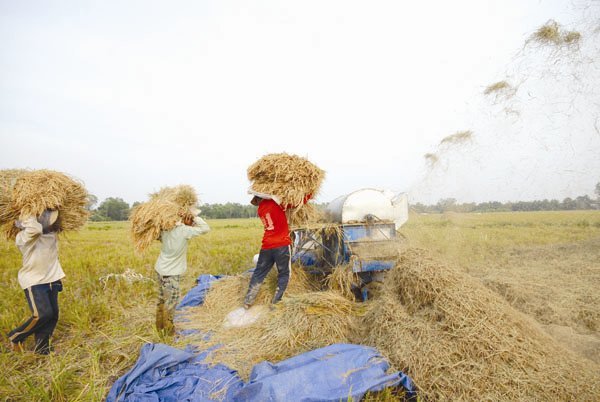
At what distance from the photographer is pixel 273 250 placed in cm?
448

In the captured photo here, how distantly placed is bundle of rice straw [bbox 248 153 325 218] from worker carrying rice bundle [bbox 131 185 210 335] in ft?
3.56

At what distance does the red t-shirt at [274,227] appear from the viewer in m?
4.49

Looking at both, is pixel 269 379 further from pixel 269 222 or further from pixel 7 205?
pixel 7 205

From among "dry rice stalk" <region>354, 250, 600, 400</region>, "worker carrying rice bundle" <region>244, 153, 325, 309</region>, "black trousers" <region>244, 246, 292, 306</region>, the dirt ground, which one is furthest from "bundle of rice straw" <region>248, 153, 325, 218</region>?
the dirt ground

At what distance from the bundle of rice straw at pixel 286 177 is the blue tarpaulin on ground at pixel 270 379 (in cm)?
222

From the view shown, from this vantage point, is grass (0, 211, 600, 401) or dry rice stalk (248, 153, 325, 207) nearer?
grass (0, 211, 600, 401)

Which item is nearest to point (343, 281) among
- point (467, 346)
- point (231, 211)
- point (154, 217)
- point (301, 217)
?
point (301, 217)

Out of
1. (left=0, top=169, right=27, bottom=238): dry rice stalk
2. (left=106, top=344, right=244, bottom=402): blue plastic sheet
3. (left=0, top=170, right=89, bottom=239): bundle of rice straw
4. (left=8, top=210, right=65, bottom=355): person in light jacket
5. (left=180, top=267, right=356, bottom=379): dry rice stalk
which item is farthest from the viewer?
(left=0, top=169, right=27, bottom=238): dry rice stalk

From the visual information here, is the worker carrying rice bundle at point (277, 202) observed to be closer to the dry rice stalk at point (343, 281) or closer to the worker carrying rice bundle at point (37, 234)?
the dry rice stalk at point (343, 281)

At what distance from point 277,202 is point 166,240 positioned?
165 cm

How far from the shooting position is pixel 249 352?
348 cm

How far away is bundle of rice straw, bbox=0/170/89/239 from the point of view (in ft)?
12.6

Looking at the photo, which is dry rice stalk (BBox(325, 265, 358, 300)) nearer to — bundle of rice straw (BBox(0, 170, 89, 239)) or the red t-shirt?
the red t-shirt

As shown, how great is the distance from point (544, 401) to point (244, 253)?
9100 millimetres
